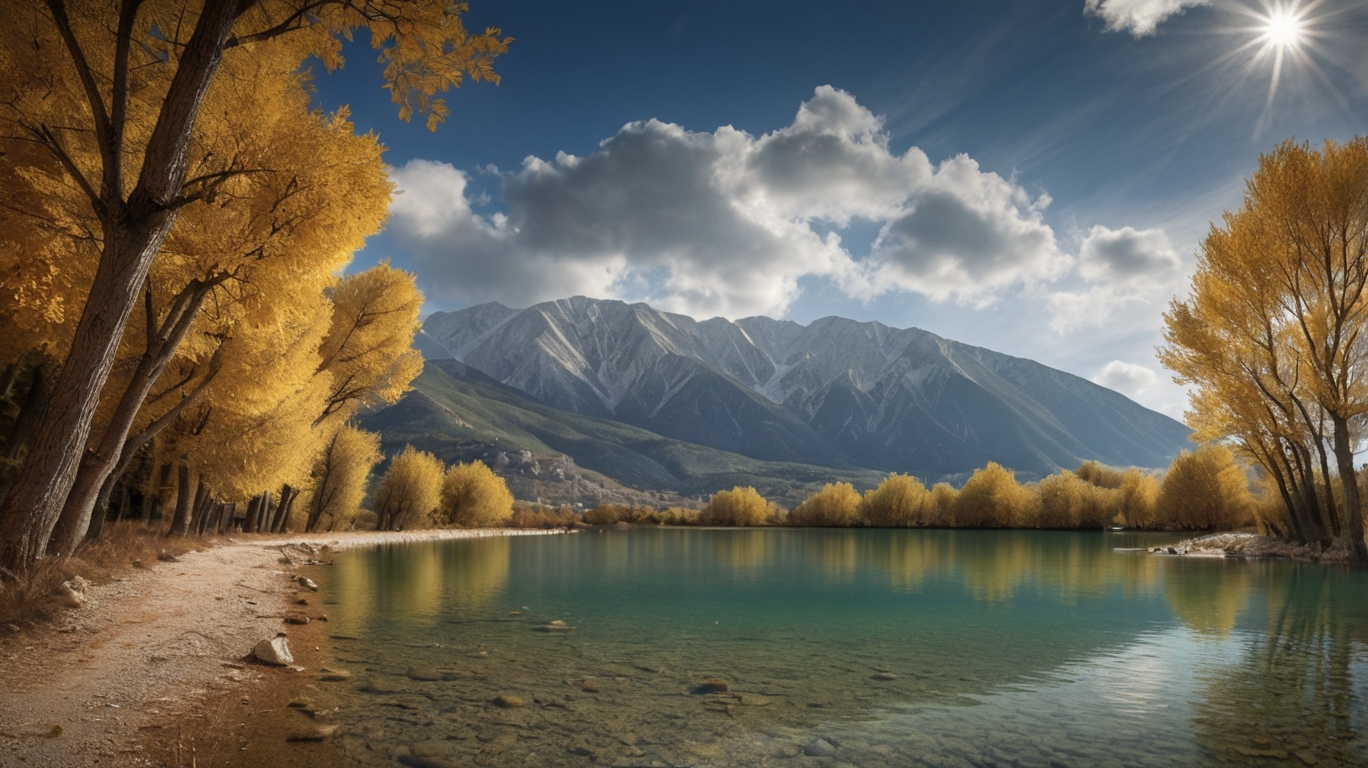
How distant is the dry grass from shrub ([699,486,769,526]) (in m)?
97.2

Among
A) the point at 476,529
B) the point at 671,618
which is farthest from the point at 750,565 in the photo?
the point at 476,529

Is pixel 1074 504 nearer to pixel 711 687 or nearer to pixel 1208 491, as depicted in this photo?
pixel 1208 491

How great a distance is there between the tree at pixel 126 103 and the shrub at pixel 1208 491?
226 ft

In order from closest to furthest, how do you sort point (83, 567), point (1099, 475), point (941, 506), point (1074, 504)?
1. point (83, 567)
2. point (1074, 504)
3. point (1099, 475)
4. point (941, 506)

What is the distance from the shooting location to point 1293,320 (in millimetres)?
24266

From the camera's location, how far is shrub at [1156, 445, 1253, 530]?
58.6m

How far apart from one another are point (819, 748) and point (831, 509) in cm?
10481

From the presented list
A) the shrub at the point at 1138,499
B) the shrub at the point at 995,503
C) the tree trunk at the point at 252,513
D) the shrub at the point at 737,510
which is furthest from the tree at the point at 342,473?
the shrub at the point at 1138,499

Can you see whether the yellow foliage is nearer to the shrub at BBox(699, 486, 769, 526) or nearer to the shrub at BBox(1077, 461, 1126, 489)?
the shrub at BBox(1077, 461, 1126, 489)

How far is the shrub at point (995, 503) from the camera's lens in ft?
286

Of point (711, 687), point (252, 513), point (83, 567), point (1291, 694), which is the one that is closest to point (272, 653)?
point (83, 567)

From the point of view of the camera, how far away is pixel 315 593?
16.9 metres

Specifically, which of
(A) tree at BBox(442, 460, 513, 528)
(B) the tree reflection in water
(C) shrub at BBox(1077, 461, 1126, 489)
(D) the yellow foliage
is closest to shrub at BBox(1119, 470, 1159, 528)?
(D) the yellow foliage

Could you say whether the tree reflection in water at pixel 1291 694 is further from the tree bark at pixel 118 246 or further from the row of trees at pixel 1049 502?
the row of trees at pixel 1049 502
